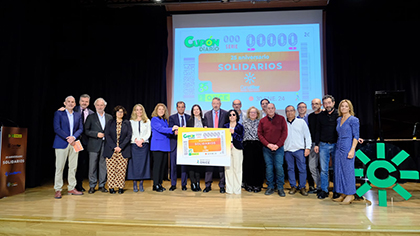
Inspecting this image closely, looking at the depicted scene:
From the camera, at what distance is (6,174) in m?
3.74

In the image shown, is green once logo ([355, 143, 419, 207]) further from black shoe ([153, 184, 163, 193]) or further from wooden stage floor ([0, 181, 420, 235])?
black shoe ([153, 184, 163, 193])

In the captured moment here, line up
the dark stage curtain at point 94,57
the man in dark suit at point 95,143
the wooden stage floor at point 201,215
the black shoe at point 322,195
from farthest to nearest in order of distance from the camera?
1. the dark stage curtain at point 94,57
2. the man in dark suit at point 95,143
3. the black shoe at point 322,195
4. the wooden stage floor at point 201,215

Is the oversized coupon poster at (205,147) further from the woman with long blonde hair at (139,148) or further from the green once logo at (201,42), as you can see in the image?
the green once logo at (201,42)

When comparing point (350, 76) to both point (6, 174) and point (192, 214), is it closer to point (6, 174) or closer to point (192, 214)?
point (192, 214)

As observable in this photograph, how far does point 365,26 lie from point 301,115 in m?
3.28

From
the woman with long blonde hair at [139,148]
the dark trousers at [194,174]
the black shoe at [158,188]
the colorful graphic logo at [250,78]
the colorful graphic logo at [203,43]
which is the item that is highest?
the colorful graphic logo at [203,43]

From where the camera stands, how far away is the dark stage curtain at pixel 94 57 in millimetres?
5293

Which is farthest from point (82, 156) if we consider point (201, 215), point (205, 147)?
point (201, 215)

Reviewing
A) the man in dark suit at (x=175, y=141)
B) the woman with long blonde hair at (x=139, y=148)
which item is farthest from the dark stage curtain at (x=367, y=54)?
the woman with long blonde hair at (x=139, y=148)

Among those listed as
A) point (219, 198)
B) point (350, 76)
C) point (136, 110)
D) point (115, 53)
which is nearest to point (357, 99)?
point (350, 76)

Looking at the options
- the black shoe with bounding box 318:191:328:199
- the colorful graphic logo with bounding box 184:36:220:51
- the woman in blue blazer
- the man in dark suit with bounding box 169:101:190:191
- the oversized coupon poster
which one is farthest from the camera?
the colorful graphic logo with bounding box 184:36:220:51

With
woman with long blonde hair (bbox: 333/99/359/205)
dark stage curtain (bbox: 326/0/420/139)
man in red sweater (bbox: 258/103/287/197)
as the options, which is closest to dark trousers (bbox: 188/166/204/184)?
man in red sweater (bbox: 258/103/287/197)

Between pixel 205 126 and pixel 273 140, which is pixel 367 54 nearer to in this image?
pixel 273 140

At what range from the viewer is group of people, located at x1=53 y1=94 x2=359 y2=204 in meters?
3.79
